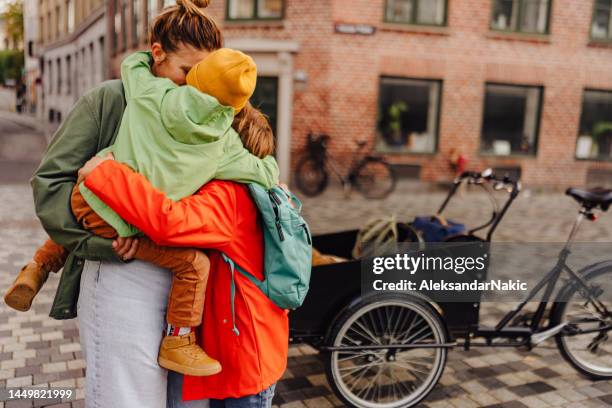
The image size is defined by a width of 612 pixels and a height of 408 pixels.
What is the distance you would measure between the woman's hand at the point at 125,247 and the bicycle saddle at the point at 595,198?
2914mm

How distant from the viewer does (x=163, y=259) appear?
172cm

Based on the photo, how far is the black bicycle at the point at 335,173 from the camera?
40.8 feet

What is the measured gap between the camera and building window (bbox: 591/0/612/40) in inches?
580

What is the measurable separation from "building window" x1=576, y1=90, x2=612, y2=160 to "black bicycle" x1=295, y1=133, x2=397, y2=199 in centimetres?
588

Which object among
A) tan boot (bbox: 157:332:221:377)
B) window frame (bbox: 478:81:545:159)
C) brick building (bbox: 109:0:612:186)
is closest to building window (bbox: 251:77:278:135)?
brick building (bbox: 109:0:612:186)

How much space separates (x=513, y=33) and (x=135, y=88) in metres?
14.0

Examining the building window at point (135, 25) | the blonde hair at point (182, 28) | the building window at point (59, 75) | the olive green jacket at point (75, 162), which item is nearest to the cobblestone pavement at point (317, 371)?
the olive green jacket at point (75, 162)

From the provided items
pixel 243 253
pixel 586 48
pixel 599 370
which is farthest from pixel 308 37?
pixel 243 253

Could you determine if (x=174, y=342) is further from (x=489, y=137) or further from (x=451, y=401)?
(x=489, y=137)

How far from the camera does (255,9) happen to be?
1372 centimetres

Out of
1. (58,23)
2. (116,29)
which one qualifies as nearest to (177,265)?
(116,29)

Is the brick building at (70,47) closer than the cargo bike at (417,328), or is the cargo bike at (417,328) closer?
the cargo bike at (417,328)

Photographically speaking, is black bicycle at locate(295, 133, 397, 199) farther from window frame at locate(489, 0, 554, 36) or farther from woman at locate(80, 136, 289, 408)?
woman at locate(80, 136, 289, 408)

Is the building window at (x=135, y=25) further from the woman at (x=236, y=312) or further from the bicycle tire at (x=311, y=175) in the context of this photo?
the woman at (x=236, y=312)
